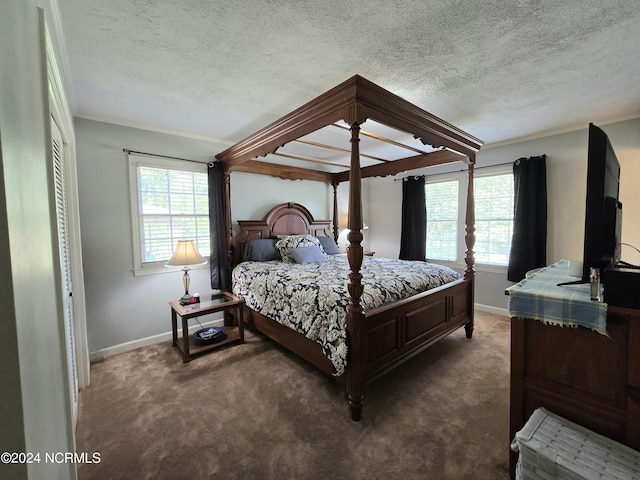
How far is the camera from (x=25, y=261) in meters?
0.66

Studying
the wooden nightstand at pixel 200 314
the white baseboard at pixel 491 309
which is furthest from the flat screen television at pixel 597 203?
the white baseboard at pixel 491 309

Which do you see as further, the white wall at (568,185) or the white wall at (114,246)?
the white wall at (568,185)

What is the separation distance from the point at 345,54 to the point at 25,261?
6.48ft

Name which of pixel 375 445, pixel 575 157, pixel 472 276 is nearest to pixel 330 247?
pixel 472 276

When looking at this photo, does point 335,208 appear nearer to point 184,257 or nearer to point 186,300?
point 184,257

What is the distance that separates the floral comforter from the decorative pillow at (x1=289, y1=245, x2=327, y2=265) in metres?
0.13

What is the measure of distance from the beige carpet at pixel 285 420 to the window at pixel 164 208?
1.16m

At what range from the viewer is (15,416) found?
509 millimetres

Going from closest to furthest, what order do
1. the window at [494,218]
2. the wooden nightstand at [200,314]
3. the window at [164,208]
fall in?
the wooden nightstand at [200,314]
the window at [164,208]
the window at [494,218]

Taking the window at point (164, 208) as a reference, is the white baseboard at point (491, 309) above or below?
below

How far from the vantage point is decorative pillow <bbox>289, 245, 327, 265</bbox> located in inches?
144

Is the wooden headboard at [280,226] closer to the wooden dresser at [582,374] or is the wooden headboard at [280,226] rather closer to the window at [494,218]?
the window at [494,218]

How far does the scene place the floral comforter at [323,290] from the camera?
210 cm

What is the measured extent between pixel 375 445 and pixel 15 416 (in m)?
1.78
